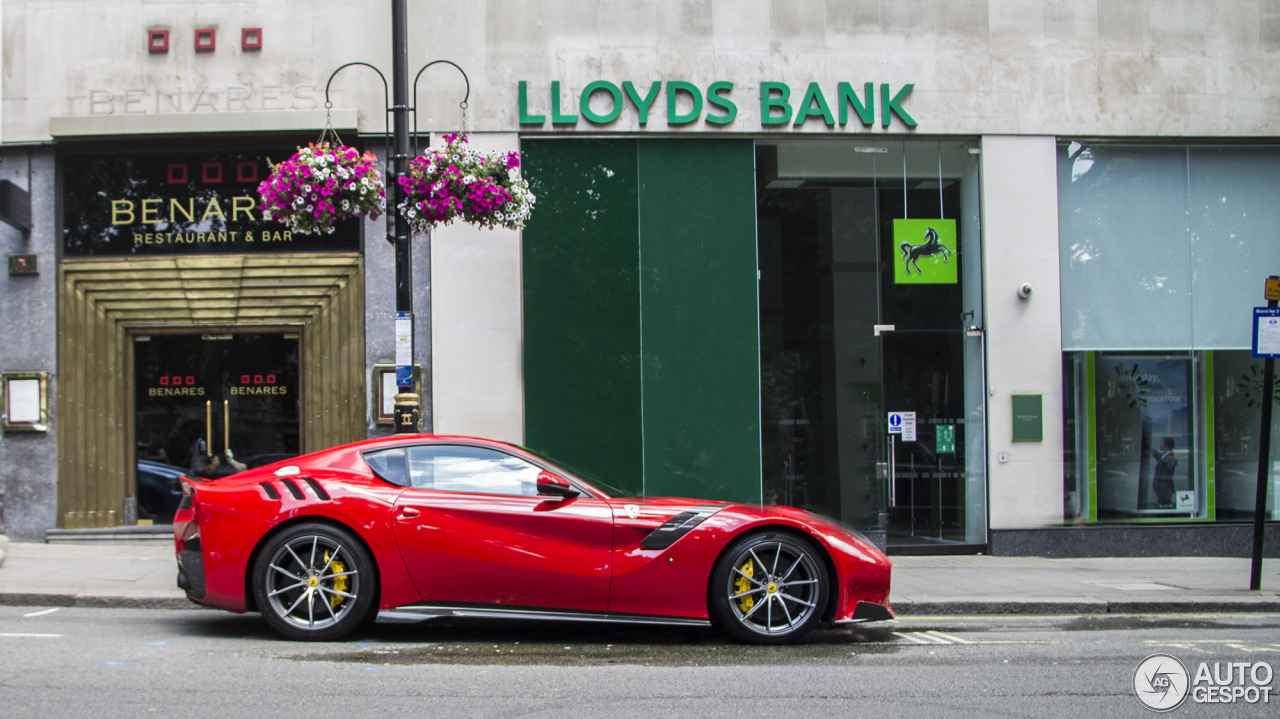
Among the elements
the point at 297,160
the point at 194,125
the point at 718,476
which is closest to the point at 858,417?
the point at 718,476

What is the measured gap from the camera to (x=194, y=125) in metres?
11.4

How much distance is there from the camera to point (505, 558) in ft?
20.4

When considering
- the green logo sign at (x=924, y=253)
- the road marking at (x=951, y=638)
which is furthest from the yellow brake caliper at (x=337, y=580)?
the green logo sign at (x=924, y=253)

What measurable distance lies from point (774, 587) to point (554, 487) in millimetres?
1582

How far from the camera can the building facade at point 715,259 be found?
1155cm

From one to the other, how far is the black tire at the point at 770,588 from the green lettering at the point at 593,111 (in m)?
6.91

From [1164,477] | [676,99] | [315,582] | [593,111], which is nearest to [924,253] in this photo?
[676,99]

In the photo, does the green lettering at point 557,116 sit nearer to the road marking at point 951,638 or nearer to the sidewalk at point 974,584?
the sidewalk at point 974,584

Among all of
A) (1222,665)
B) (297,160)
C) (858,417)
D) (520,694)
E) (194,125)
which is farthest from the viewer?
(858,417)

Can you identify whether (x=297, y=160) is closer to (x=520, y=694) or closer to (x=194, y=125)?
(x=194, y=125)

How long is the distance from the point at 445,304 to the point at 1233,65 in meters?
10.5

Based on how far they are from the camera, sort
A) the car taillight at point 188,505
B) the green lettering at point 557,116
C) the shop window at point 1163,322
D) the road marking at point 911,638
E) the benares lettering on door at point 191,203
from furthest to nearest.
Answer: the shop window at point 1163,322
the green lettering at point 557,116
the benares lettering on door at point 191,203
the road marking at point 911,638
the car taillight at point 188,505

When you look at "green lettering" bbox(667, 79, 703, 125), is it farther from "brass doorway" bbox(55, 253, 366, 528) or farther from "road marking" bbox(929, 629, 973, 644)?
"road marking" bbox(929, 629, 973, 644)

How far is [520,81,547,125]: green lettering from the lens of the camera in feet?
38.6
